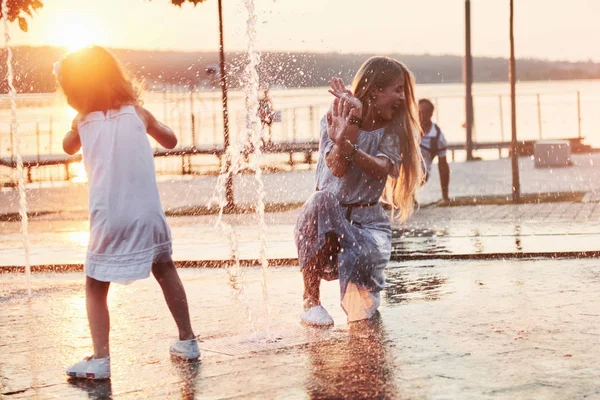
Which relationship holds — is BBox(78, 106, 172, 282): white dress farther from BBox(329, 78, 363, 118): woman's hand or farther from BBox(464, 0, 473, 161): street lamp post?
BBox(464, 0, 473, 161): street lamp post

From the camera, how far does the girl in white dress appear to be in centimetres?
618

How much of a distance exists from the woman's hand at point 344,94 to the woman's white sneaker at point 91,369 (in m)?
2.22

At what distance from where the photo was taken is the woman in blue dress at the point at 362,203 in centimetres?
767

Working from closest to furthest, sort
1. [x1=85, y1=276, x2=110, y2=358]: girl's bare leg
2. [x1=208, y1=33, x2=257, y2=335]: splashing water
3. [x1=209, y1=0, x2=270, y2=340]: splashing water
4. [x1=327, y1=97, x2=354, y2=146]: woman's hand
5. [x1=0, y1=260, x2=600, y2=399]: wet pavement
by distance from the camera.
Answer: [x1=0, y1=260, x2=600, y2=399]: wet pavement
[x1=85, y1=276, x2=110, y2=358]: girl's bare leg
[x1=327, y1=97, x2=354, y2=146]: woman's hand
[x1=209, y1=0, x2=270, y2=340]: splashing water
[x1=208, y1=33, x2=257, y2=335]: splashing water

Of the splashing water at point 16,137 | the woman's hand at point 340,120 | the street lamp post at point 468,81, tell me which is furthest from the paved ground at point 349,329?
the street lamp post at point 468,81

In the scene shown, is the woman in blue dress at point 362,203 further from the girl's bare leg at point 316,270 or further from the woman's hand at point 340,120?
the woman's hand at point 340,120

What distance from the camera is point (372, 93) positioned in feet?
25.6

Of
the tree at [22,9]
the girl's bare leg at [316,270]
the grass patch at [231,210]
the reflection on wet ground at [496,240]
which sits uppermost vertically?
the tree at [22,9]

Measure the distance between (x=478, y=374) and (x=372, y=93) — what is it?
2.46 m

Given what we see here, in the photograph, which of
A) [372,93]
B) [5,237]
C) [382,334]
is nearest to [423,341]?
[382,334]

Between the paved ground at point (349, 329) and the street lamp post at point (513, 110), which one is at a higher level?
the street lamp post at point (513, 110)

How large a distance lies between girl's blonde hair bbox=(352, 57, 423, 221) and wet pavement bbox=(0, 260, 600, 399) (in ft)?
2.66

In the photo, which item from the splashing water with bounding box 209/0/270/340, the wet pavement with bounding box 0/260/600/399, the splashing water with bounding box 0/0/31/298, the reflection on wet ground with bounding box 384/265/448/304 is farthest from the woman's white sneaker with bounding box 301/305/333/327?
the splashing water with bounding box 0/0/31/298

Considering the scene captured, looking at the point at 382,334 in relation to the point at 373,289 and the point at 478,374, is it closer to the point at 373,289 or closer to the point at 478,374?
the point at 373,289
